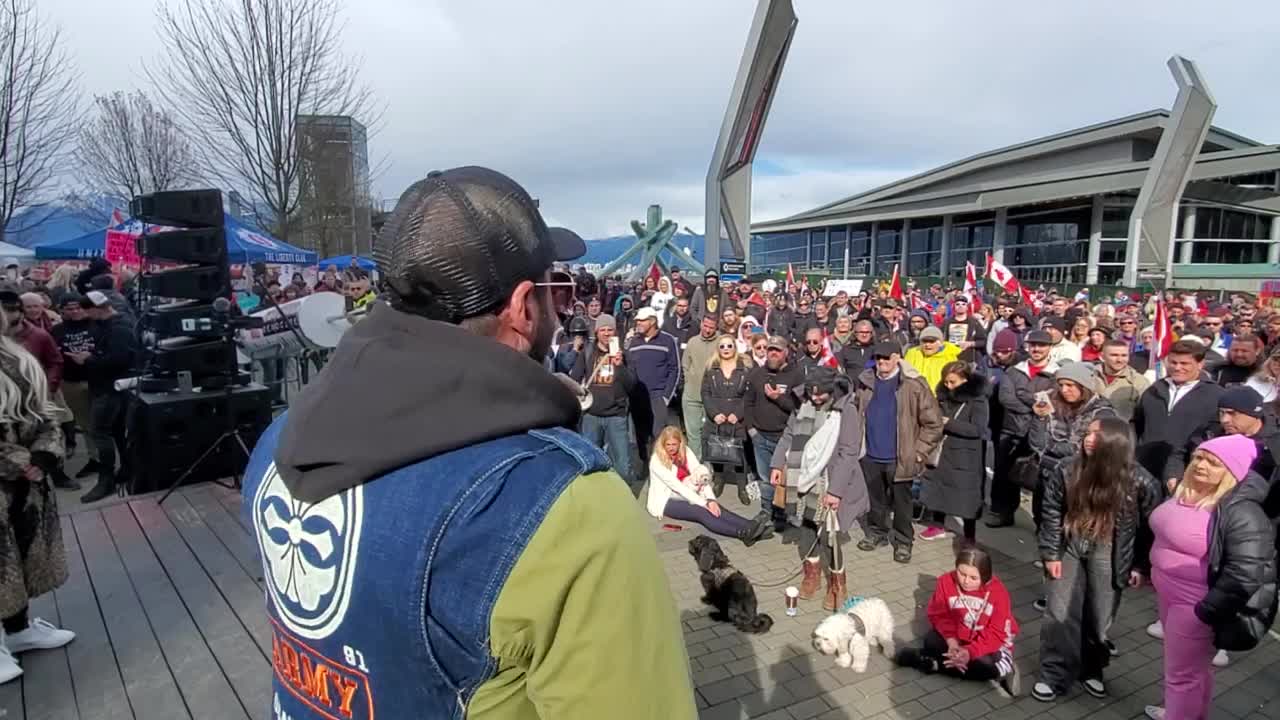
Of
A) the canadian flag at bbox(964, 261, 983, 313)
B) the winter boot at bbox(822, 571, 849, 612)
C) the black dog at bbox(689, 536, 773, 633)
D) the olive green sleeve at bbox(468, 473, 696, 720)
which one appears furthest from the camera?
the canadian flag at bbox(964, 261, 983, 313)

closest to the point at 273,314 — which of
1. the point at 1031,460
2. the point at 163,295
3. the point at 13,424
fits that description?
the point at 163,295

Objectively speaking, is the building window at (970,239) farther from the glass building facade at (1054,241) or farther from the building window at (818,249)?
the building window at (818,249)

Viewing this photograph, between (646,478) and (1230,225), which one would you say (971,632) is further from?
(1230,225)

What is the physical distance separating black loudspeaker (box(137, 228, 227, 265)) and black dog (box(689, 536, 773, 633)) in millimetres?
5537

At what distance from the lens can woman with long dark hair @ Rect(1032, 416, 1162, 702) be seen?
3.71m

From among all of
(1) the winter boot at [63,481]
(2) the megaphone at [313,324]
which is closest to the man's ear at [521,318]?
(2) the megaphone at [313,324]

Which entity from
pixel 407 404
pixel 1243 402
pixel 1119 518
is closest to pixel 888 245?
pixel 1243 402

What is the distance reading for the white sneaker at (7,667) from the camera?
3383 millimetres

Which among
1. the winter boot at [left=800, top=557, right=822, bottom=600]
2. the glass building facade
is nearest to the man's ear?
the winter boot at [left=800, top=557, right=822, bottom=600]

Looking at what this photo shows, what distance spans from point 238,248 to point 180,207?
A: 7647mm

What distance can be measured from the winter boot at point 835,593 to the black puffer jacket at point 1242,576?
2108mm

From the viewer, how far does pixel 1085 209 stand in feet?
131

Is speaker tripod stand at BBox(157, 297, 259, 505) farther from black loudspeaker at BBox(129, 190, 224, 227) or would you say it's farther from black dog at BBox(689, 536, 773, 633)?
black dog at BBox(689, 536, 773, 633)

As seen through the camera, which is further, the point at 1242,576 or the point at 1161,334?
the point at 1161,334
